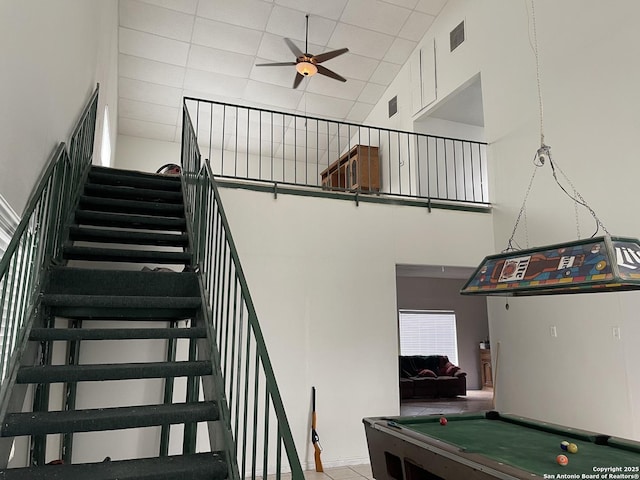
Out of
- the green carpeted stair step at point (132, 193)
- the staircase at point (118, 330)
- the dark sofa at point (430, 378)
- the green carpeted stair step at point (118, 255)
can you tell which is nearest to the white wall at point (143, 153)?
the staircase at point (118, 330)

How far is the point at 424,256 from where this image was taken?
6.38 meters

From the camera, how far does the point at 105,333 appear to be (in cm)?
275

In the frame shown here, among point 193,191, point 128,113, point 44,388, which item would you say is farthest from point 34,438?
point 128,113

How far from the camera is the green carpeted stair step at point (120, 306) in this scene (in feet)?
9.55

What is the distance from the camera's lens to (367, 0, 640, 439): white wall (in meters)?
4.76

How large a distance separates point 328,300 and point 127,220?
2566 mm

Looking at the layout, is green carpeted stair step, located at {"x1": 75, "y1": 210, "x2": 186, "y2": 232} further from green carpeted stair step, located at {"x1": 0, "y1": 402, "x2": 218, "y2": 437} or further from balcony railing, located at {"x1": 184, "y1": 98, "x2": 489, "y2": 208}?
balcony railing, located at {"x1": 184, "y1": 98, "x2": 489, "y2": 208}

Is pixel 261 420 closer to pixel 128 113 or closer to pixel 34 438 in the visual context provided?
pixel 34 438

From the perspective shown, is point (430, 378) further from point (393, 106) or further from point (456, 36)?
point (456, 36)

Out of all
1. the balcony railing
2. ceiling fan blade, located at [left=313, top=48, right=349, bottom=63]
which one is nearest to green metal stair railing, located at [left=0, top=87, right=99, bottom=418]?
the balcony railing

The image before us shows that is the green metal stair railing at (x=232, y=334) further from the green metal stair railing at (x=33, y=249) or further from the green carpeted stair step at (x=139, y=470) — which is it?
the green metal stair railing at (x=33, y=249)

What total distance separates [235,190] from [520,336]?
12.5 feet

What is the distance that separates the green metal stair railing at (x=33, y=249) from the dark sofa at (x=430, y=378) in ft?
27.8

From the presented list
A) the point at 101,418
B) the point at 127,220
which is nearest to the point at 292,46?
the point at 127,220
